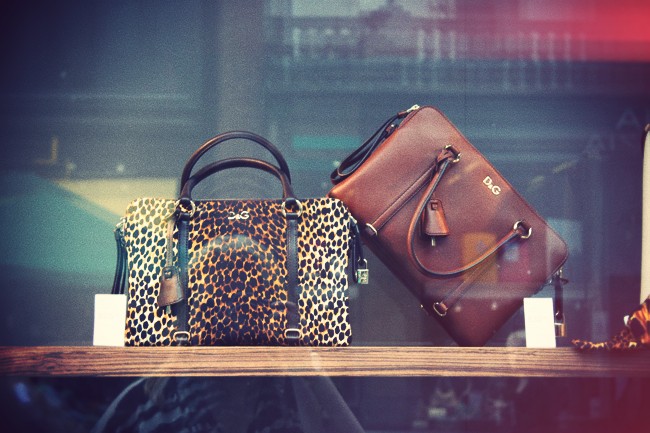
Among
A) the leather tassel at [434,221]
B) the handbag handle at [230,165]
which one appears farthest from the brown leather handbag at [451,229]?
the handbag handle at [230,165]

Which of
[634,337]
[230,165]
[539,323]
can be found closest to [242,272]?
[230,165]

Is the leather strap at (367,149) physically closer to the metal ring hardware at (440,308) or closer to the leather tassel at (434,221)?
the leather tassel at (434,221)

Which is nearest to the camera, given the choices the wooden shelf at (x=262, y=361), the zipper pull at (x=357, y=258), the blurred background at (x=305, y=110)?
the wooden shelf at (x=262, y=361)

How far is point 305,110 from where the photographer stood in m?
1.46

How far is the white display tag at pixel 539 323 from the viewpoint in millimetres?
1199

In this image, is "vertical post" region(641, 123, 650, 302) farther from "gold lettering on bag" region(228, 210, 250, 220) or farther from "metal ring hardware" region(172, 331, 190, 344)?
"metal ring hardware" region(172, 331, 190, 344)

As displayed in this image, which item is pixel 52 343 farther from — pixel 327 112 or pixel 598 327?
pixel 598 327

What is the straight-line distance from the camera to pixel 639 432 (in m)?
1.39

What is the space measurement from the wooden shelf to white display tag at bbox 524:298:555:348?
0.08 meters

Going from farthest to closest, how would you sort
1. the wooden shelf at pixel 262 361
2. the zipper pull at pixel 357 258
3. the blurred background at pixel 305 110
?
1. the blurred background at pixel 305 110
2. the zipper pull at pixel 357 258
3. the wooden shelf at pixel 262 361

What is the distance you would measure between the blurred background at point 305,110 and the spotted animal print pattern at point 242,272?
25 cm

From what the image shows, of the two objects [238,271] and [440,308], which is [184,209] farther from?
[440,308]

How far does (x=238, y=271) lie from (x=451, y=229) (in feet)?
1.38

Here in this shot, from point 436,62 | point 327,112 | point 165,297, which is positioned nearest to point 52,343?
point 165,297
